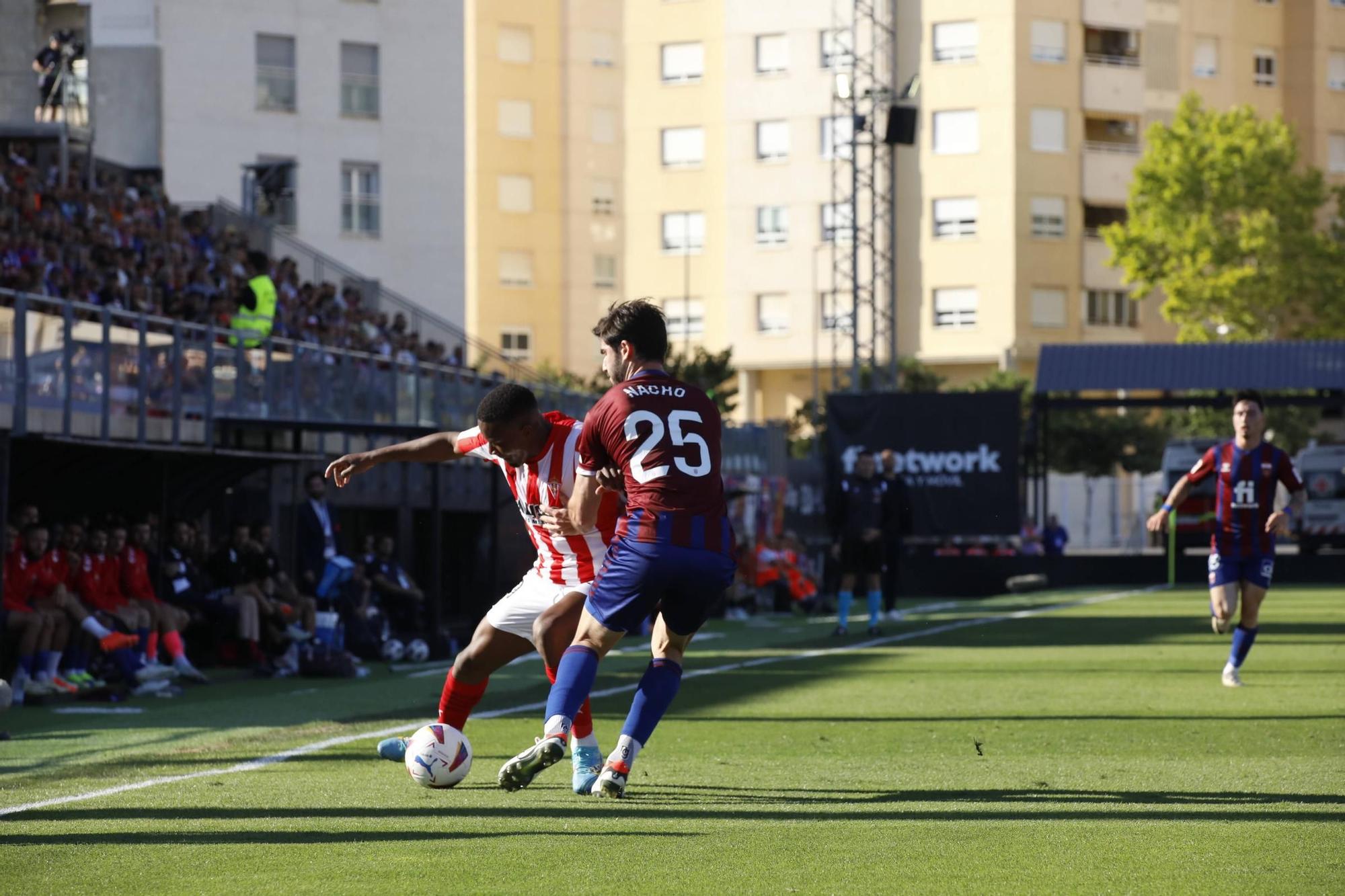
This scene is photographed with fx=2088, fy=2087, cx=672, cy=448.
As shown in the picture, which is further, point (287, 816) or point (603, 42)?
point (603, 42)

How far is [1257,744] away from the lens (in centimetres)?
1107

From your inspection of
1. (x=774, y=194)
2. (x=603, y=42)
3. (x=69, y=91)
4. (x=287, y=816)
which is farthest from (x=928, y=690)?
(x=603, y=42)

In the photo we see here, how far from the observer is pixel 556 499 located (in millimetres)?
9078

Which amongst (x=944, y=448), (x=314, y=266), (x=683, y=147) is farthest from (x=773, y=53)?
(x=314, y=266)

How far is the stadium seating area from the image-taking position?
637 inches

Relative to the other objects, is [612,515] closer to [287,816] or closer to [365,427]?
[287,816]

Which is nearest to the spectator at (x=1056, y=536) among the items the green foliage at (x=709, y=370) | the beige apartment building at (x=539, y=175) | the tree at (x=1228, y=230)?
the tree at (x=1228, y=230)

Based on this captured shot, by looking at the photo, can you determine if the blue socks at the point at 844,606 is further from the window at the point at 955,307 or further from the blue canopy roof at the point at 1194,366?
the window at the point at 955,307

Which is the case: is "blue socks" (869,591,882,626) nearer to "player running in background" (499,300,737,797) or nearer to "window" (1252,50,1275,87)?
"player running in background" (499,300,737,797)

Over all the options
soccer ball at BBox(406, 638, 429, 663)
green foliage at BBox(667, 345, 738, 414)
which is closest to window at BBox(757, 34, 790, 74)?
green foliage at BBox(667, 345, 738, 414)

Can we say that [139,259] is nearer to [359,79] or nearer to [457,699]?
[457,699]

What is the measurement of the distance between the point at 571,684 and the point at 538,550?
2.83 ft

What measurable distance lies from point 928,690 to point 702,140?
60.3 meters

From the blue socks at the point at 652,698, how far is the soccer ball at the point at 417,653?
12.1m
